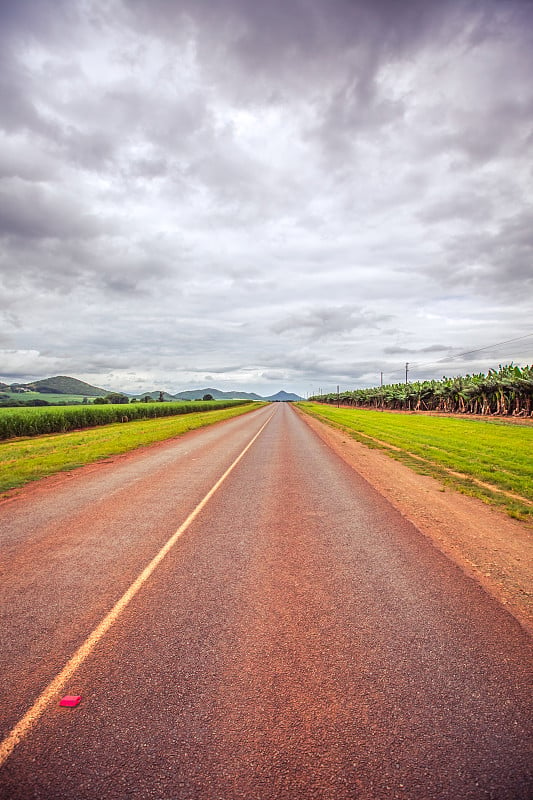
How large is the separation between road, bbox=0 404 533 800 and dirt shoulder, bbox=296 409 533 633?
327 millimetres

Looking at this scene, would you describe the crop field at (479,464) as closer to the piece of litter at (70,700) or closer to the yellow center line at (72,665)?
the yellow center line at (72,665)

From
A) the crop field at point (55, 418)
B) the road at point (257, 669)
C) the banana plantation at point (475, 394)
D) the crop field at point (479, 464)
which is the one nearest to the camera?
the road at point (257, 669)

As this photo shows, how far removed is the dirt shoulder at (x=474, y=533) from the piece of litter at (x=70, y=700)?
4.22 metres

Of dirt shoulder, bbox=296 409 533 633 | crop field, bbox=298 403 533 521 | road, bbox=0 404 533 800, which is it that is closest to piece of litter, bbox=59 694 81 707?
road, bbox=0 404 533 800

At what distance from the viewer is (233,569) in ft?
18.3

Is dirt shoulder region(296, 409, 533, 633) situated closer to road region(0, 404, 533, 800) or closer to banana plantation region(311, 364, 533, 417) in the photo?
road region(0, 404, 533, 800)

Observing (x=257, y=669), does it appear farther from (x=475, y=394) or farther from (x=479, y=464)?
(x=475, y=394)

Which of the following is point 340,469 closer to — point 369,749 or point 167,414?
point 369,749

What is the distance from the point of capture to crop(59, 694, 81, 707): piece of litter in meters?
3.05

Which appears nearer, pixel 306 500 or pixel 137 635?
pixel 137 635

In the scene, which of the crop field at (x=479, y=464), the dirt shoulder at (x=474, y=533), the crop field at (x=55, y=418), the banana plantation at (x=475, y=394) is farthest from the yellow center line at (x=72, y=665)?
the banana plantation at (x=475, y=394)

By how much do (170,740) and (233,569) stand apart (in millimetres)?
2858

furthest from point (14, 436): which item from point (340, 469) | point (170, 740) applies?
point (170, 740)

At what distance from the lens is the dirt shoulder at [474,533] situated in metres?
5.14
